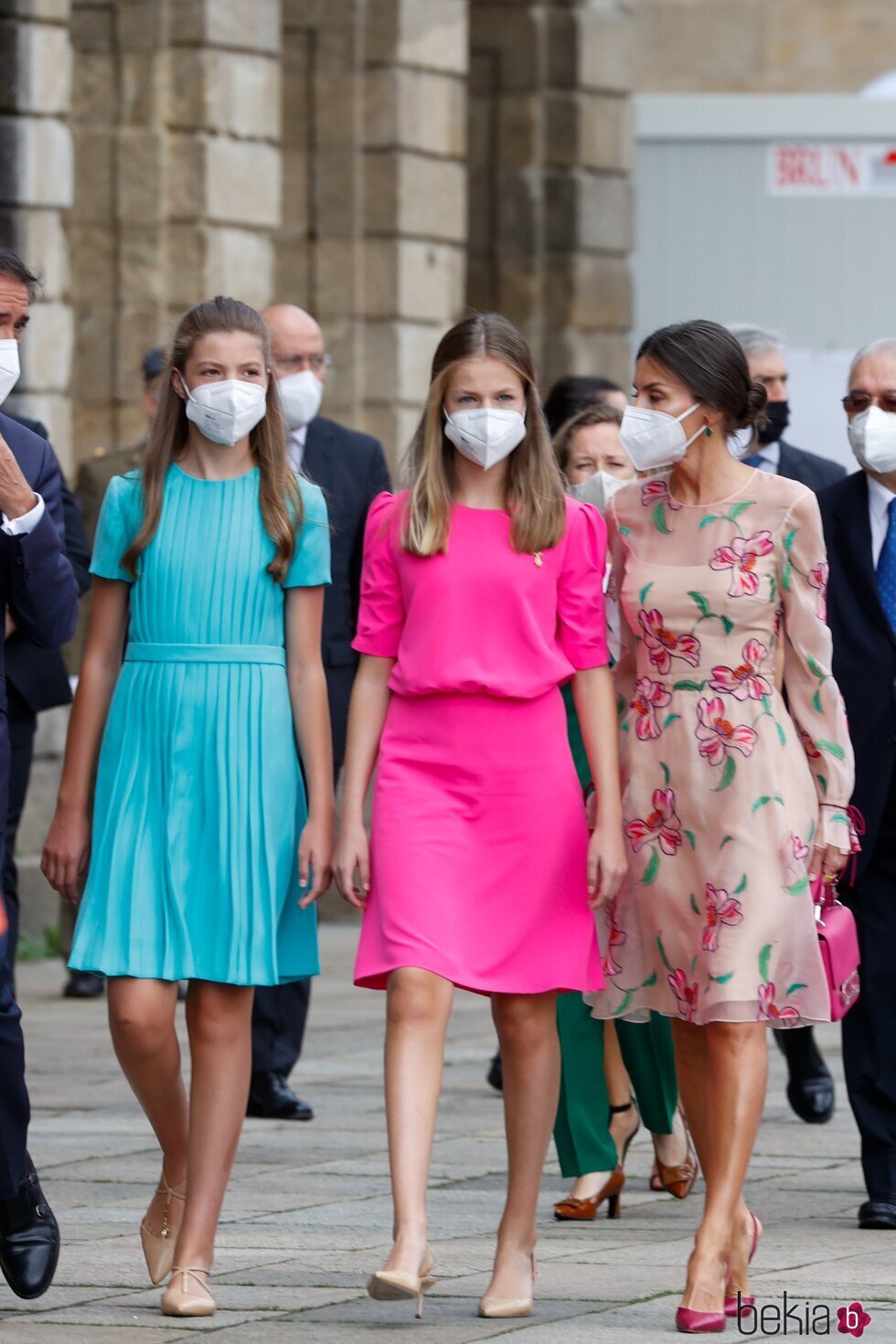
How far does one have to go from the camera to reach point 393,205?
15141 millimetres

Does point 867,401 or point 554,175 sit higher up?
point 554,175

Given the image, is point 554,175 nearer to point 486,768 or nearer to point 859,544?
point 859,544

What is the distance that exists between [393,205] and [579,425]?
25.1 ft

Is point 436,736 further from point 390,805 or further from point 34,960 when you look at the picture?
point 34,960

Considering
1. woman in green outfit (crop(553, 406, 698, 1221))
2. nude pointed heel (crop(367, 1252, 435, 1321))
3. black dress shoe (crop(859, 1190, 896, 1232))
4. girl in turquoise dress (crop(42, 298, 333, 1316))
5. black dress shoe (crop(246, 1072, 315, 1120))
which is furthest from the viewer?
black dress shoe (crop(246, 1072, 315, 1120))

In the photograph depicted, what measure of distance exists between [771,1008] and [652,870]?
35 cm

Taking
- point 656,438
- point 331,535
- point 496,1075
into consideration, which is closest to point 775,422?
point 331,535

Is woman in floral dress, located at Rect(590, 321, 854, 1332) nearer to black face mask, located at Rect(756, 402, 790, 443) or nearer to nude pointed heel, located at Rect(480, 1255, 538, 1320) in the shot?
nude pointed heel, located at Rect(480, 1255, 538, 1320)

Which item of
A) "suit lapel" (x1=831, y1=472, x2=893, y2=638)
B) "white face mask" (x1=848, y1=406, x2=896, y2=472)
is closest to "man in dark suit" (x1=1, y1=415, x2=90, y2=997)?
"suit lapel" (x1=831, y1=472, x2=893, y2=638)

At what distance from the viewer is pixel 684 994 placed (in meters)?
5.87

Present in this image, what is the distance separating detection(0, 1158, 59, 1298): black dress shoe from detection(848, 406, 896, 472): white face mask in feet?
8.26

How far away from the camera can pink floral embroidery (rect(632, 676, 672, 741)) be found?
593cm

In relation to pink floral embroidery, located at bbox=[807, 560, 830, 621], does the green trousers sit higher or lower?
lower

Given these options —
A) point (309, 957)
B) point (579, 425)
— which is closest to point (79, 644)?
point (579, 425)
